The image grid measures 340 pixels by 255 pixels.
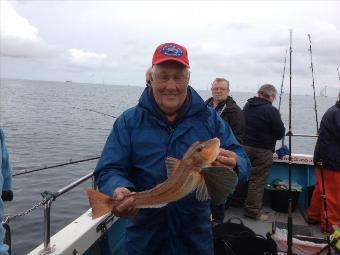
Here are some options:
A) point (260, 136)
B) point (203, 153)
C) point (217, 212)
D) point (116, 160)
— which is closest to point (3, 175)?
point (116, 160)

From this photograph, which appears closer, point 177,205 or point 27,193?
point 177,205

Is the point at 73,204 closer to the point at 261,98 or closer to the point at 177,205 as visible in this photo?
the point at 261,98

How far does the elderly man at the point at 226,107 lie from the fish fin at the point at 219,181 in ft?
12.7

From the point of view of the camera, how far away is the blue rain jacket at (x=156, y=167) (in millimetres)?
3092

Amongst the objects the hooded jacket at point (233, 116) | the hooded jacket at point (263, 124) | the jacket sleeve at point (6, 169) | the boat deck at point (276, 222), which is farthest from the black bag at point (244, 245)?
Result: the hooded jacket at point (263, 124)

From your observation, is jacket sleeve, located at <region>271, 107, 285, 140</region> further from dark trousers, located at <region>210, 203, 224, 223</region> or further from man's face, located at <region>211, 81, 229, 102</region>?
dark trousers, located at <region>210, 203, 224, 223</region>

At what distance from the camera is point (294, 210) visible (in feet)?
26.7

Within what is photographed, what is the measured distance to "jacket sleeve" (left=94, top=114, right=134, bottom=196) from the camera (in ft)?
9.93

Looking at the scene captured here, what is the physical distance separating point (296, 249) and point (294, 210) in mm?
2476

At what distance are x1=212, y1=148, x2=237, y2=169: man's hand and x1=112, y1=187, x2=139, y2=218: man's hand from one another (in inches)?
25.6

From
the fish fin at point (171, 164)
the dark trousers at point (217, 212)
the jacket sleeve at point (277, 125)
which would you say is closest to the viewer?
the fish fin at point (171, 164)

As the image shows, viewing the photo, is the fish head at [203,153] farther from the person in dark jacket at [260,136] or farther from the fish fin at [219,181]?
the person in dark jacket at [260,136]

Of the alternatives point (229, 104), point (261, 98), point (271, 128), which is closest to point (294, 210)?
point (271, 128)

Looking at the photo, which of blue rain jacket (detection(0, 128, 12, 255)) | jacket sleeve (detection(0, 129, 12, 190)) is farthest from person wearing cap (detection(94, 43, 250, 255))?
jacket sleeve (detection(0, 129, 12, 190))
